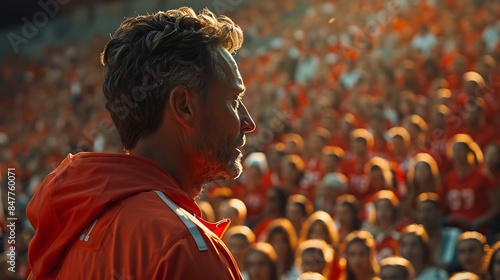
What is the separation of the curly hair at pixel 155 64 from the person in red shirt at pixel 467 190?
4.44 m

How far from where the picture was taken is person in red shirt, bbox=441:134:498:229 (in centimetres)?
552

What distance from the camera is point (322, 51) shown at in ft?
37.3

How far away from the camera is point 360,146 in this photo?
22.5 ft

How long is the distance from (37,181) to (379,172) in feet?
14.3

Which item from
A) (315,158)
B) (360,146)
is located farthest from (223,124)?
(315,158)

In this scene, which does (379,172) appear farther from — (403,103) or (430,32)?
(430,32)

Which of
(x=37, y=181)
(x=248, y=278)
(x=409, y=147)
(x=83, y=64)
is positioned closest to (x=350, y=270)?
(x=248, y=278)

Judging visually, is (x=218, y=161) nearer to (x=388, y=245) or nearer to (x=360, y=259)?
(x=360, y=259)

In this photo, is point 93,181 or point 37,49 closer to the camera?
point 93,181

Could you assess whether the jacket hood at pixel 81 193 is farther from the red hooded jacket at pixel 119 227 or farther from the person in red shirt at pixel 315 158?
the person in red shirt at pixel 315 158

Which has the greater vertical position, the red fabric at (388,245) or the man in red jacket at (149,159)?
the man in red jacket at (149,159)

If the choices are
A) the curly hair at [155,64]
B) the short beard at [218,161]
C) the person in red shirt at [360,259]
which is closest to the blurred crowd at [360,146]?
the person in red shirt at [360,259]

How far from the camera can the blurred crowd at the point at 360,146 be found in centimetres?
495

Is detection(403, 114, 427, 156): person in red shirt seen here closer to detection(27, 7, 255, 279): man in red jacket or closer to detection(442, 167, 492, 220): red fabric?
detection(442, 167, 492, 220): red fabric
